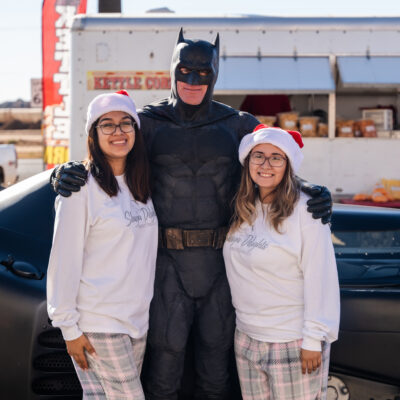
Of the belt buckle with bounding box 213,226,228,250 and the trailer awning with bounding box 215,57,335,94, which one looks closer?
the belt buckle with bounding box 213,226,228,250

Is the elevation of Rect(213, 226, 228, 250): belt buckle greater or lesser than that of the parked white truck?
lesser

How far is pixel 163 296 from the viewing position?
252 centimetres

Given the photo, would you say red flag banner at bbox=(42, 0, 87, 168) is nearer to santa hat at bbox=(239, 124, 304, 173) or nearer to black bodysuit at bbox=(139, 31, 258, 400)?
black bodysuit at bbox=(139, 31, 258, 400)

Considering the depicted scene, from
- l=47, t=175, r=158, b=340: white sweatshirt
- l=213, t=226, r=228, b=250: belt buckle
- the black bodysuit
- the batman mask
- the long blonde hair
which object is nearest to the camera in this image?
l=47, t=175, r=158, b=340: white sweatshirt

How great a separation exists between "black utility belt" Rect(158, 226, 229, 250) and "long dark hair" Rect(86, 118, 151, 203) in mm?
283

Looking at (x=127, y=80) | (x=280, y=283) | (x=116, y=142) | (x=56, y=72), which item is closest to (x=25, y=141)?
(x=56, y=72)

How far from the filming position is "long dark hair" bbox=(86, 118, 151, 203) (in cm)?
222

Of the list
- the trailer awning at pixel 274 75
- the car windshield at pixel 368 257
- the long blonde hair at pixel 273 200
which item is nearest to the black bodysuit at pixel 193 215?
the long blonde hair at pixel 273 200

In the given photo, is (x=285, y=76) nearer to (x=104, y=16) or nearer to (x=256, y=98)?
(x=256, y=98)

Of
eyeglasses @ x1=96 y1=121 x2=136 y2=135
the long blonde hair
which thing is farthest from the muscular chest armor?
eyeglasses @ x1=96 y1=121 x2=136 y2=135

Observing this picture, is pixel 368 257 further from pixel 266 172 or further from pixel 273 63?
pixel 273 63

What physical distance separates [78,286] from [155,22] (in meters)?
6.72

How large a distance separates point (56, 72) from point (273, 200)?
32.9 ft

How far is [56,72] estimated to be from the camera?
37.7 feet
